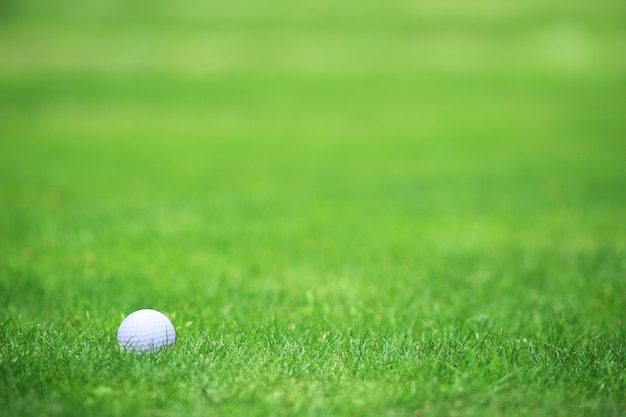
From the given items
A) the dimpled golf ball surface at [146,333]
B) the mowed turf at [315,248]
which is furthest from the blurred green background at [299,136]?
the dimpled golf ball surface at [146,333]

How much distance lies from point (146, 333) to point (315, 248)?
3.22 metres

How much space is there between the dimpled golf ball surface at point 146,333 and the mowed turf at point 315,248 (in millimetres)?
97

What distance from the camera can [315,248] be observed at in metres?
6.77

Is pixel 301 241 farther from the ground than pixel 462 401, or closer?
farther from the ground

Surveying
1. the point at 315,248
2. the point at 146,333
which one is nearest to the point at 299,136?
the point at 315,248

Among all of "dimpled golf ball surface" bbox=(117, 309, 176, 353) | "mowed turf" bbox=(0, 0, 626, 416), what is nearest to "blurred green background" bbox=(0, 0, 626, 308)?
"mowed turf" bbox=(0, 0, 626, 416)

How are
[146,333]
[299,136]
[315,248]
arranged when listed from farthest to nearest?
[299,136], [315,248], [146,333]

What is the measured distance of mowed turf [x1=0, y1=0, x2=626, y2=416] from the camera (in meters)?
3.37

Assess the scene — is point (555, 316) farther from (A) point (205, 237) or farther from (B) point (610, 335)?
(A) point (205, 237)

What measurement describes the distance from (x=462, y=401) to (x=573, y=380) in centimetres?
67

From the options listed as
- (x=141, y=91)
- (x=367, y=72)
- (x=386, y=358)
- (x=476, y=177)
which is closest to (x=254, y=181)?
(x=476, y=177)

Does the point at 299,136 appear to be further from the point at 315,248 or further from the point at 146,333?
the point at 146,333

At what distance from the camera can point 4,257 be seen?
19.7 feet

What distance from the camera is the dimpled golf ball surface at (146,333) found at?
3.67m
